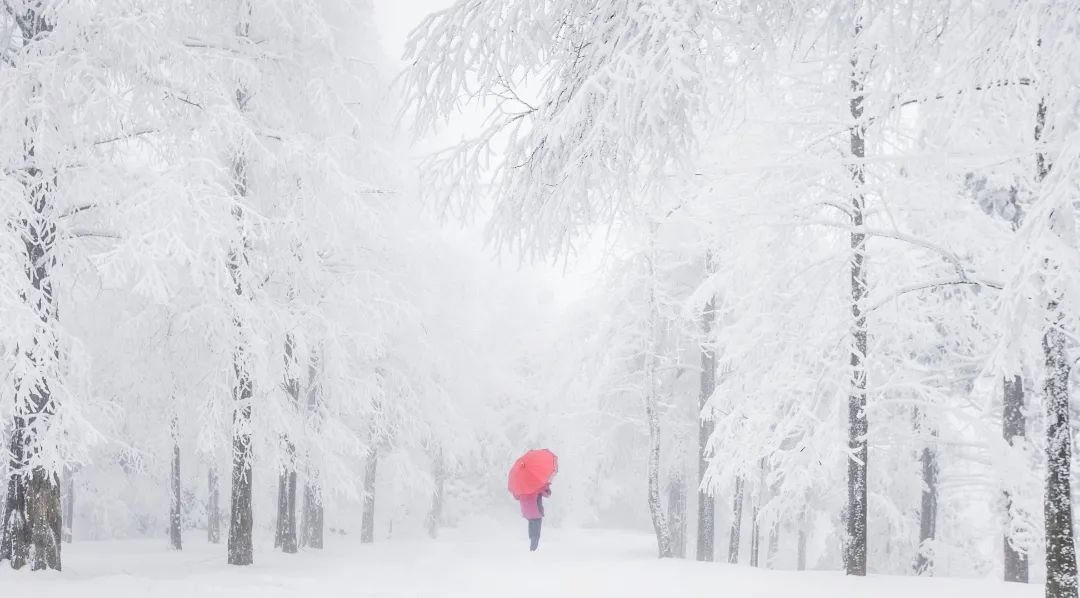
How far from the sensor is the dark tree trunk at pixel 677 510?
21141 mm

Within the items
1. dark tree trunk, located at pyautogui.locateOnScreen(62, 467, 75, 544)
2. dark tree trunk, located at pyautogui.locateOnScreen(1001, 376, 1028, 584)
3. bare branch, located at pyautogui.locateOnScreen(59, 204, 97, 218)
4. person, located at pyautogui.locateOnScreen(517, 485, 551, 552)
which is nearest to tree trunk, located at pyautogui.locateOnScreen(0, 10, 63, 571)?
bare branch, located at pyautogui.locateOnScreen(59, 204, 97, 218)

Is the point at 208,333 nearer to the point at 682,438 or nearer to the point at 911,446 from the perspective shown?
the point at 911,446

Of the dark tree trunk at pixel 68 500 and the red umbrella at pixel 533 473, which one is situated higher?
the red umbrella at pixel 533 473

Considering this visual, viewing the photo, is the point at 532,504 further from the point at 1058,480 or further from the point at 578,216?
the point at 578,216

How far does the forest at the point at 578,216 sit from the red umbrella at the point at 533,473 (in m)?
2.50

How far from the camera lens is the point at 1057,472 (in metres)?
6.48

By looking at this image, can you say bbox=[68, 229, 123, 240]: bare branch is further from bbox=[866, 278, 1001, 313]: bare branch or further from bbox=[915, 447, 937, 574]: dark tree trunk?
bbox=[915, 447, 937, 574]: dark tree trunk

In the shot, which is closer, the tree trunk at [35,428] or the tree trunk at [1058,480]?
the tree trunk at [1058,480]

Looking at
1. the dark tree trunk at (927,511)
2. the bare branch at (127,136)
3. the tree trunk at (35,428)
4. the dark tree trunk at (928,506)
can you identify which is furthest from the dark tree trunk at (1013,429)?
the tree trunk at (35,428)

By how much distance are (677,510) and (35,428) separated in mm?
17800

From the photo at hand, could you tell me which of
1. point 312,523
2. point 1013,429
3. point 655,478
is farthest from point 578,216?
point 312,523

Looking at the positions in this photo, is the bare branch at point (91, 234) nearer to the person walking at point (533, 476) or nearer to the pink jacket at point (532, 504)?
the person walking at point (533, 476)

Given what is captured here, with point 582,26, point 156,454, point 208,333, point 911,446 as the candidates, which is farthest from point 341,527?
point 582,26

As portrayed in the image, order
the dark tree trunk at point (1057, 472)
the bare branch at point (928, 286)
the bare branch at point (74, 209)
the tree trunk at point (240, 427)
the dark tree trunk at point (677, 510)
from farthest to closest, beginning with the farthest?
1. the dark tree trunk at point (677, 510)
2. the tree trunk at point (240, 427)
3. the bare branch at point (74, 209)
4. the bare branch at point (928, 286)
5. the dark tree trunk at point (1057, 472)
